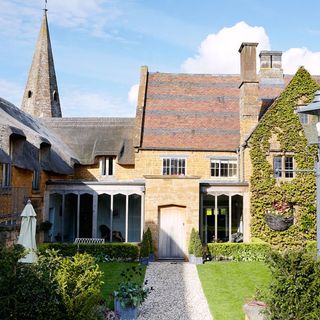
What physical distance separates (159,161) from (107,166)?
10.5 ft

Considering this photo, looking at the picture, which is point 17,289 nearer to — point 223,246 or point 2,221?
point 2,221

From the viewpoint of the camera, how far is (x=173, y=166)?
24.5 m

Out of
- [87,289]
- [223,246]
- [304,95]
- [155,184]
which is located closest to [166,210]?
[155,184]

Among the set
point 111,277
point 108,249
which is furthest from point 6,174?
point 111,277

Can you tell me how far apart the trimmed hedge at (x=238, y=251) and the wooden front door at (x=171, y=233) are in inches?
66.0

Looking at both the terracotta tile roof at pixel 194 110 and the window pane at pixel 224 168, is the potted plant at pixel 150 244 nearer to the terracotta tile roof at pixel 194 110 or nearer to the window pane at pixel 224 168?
the terracotta tile roof at pixel 194 110

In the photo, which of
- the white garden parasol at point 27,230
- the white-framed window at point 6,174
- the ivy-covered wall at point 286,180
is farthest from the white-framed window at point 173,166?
the white garden parasol at point 27,230

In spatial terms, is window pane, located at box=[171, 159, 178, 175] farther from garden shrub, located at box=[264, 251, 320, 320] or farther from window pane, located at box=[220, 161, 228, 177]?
garden shrub, located at box=[264, 251, 320, 320]

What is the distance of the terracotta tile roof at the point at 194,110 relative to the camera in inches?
971

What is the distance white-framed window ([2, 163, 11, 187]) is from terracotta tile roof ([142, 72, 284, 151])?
834 cm

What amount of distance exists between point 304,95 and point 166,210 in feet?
30.3

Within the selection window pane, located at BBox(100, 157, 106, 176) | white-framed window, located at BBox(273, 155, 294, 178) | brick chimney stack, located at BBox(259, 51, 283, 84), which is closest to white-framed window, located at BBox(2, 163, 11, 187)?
window pane, located at BBox(100, 157, 106, 176)

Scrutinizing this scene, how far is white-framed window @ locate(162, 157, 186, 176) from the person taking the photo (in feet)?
80.3

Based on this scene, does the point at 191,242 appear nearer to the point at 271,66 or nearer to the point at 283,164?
the point at 283,164
